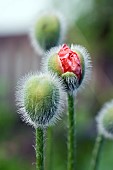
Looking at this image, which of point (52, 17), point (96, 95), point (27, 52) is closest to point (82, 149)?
point (96, 95)

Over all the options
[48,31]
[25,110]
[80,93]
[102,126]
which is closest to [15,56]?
[80,93]

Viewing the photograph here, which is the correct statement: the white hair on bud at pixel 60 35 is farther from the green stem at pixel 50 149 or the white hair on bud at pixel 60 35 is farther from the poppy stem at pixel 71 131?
the poppy stem at pixel 71 131

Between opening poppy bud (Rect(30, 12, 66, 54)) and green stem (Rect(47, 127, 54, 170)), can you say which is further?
opening poppy bud (Rect(30, 12, 66, 54))

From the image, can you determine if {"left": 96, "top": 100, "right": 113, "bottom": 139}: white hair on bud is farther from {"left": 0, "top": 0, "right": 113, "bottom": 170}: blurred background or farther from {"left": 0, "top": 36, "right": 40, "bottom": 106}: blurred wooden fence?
{"left": 0, "top": 36, "right": 40, "bottom": 106}: blurred wooden fence

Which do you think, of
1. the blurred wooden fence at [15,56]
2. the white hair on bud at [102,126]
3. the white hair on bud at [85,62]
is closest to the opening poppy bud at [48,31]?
the white hair on bud at [102,126]

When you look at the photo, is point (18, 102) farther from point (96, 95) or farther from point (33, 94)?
point (96, 95)

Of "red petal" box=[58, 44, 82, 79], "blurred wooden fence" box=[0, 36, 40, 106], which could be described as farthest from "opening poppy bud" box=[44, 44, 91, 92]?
"blurred wooden fence" box=[0, 36, 40, 106]

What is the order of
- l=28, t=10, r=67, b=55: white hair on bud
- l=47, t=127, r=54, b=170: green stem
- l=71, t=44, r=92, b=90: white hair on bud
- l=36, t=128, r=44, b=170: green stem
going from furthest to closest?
l=28, t=10, r=67, b=55: white hair on bud, l=47, t=127, r=54, b=170: green stem, l=71, t=44, r=92, b=90: white hair on bud, l=36, t=128, r=44, b=170: green stem

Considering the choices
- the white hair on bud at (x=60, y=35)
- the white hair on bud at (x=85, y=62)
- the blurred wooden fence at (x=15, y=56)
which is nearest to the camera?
the white hair on bud at (x=85, y=62)
